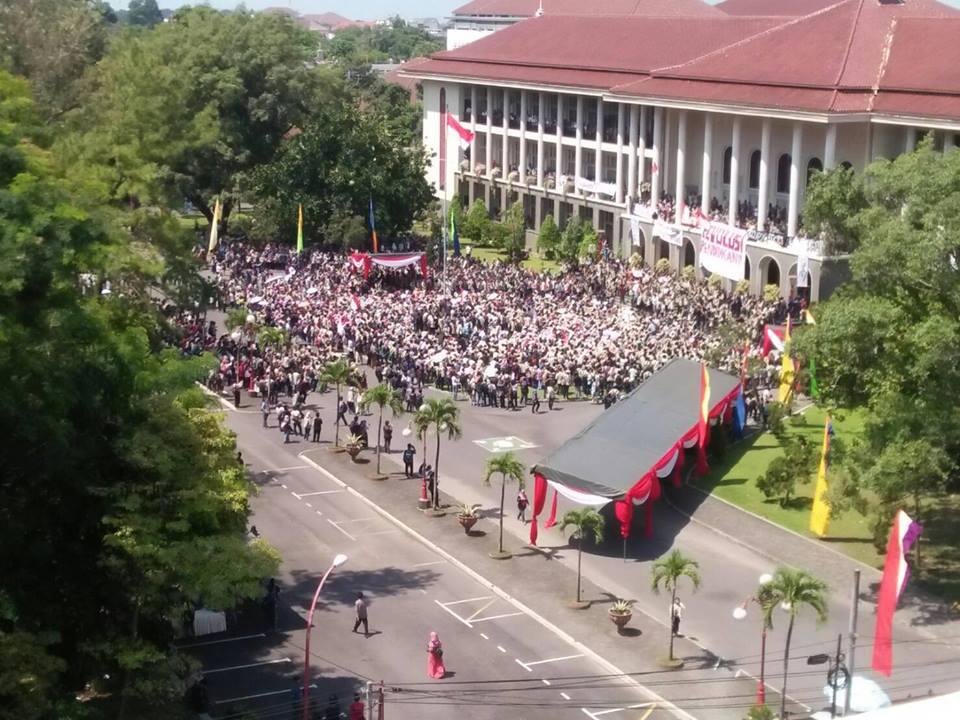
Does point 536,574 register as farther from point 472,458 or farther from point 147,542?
point 147,542

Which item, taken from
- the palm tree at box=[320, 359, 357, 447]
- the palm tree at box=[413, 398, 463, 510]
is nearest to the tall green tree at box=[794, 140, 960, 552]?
the palm tree at box=[413, 398, 463, 510]

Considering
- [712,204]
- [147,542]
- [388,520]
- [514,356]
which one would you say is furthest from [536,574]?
[712,204]

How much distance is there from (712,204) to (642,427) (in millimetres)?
30949

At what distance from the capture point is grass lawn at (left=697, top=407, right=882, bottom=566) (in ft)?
107

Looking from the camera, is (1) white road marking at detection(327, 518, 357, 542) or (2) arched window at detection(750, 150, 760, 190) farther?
(2) arched window at detection(750, 150, 760, 190)

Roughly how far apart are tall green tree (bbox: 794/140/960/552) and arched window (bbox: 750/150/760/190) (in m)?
31.5

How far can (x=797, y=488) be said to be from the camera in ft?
119

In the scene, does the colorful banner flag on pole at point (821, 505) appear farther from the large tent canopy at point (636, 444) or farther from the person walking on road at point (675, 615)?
the person walking on road at point (675, 615)

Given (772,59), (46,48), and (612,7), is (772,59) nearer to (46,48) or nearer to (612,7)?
(46,48)

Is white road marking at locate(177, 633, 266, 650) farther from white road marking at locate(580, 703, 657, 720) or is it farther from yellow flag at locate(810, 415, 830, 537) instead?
yellow flag at locate(810, 415, 830, 537)

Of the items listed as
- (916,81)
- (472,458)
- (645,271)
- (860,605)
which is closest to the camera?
(860,605)

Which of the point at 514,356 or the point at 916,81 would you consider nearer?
the point at 514,356

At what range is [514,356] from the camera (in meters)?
46.2

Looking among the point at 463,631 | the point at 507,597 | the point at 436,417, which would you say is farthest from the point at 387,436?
the point at 463,631
